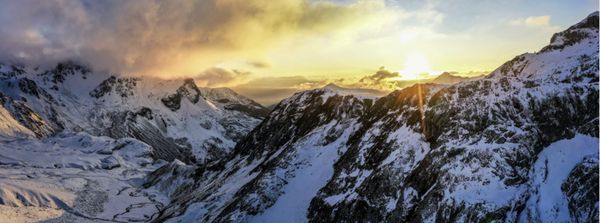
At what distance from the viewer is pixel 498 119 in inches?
3386

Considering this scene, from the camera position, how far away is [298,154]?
12644 cm

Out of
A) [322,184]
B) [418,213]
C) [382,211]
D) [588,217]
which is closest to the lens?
[588,217]

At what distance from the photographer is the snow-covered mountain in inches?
2793

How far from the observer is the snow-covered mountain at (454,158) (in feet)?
233

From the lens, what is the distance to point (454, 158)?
267 feet

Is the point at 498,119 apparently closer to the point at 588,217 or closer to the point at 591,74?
the point at 591,74

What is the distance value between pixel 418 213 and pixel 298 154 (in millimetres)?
53051

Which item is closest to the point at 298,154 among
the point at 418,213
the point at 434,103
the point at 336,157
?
the point at 336,157

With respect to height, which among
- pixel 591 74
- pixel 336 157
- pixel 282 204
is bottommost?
pixel 282 204

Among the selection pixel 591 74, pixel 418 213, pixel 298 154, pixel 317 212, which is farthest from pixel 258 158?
pixel 591 74

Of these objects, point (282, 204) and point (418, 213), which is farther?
point (282, 204)

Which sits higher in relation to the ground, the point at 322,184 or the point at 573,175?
the point at 573,175

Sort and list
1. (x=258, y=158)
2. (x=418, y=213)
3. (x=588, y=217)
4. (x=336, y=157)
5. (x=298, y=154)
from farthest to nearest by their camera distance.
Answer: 1. (x=258, y=158)
2. (x=298, y=154)
3. (x=336, y=157)
4. (x=418, y=213)
5. (x=588, y=217)

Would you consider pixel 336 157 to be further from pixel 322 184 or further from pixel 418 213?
pixel 418 213
